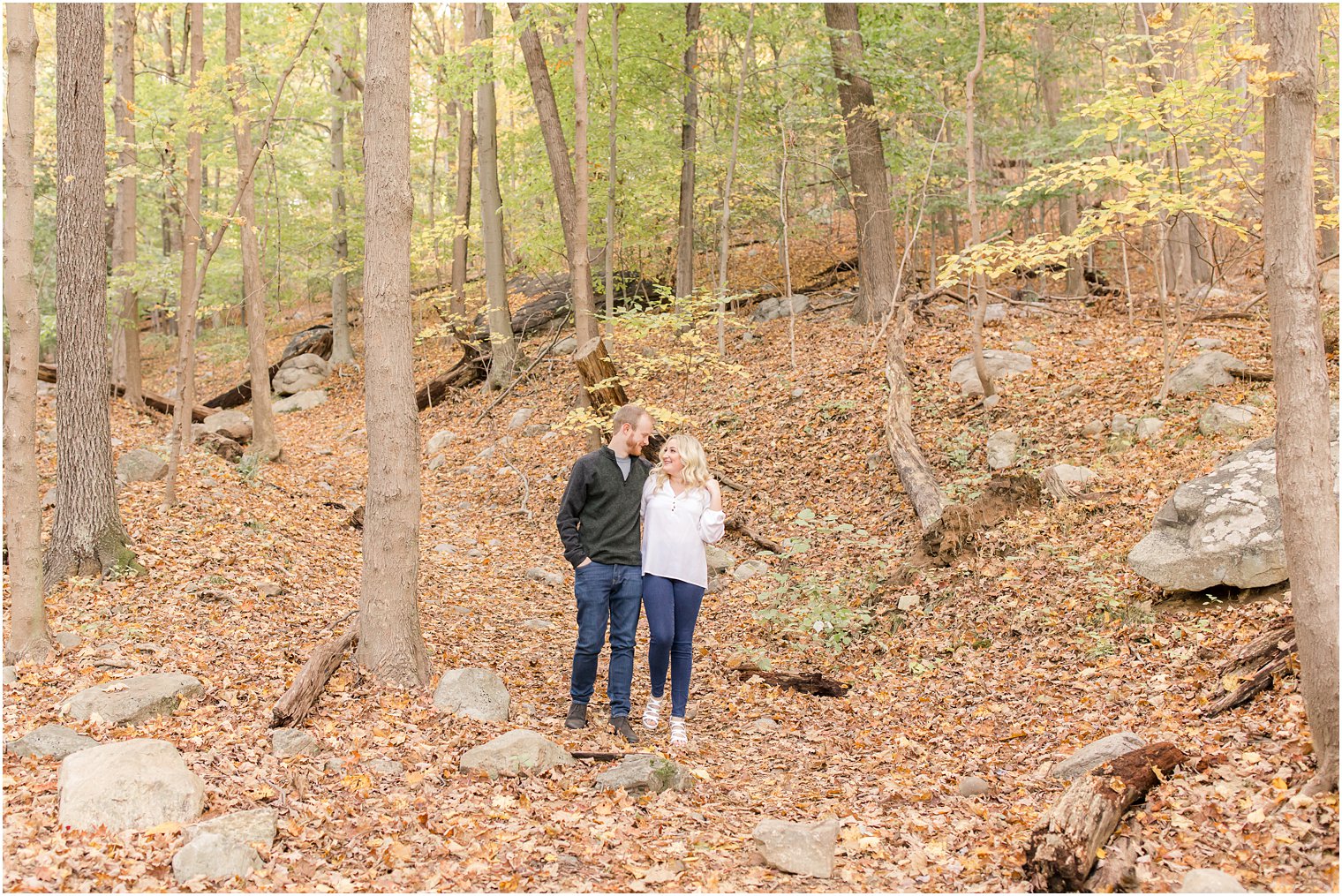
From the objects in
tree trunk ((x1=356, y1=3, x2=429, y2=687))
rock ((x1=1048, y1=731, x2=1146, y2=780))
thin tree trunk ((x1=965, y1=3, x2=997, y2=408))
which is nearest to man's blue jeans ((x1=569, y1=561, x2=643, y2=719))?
tree trunk ((x1=356, y1=3, x2=429, y2=687))

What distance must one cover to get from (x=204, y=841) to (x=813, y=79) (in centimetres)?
1329

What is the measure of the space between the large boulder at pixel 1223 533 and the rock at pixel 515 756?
4.29 metres

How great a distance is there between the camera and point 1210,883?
3.22 metres

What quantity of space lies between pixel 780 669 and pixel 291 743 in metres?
3.84

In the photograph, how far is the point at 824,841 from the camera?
3.82 m

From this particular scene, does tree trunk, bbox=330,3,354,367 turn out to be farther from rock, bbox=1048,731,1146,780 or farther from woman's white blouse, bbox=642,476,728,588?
rock, bbox=1048,731,1146,780

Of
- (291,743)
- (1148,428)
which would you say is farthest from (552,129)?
(291,743)

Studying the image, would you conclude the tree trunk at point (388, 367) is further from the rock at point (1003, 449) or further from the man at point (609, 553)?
the rock at point (1003, 449)

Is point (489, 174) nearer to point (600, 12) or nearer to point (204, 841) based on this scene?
point (600, 12)

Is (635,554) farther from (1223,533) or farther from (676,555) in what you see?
(1223,533)

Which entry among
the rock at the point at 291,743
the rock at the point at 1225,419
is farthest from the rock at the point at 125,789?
the rock at the point at 1225,419

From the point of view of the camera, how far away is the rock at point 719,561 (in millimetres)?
9391

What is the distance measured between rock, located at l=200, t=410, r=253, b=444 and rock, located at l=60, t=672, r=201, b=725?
29.9 feet

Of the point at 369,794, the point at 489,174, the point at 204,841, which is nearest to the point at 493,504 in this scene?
the point at 489,174
